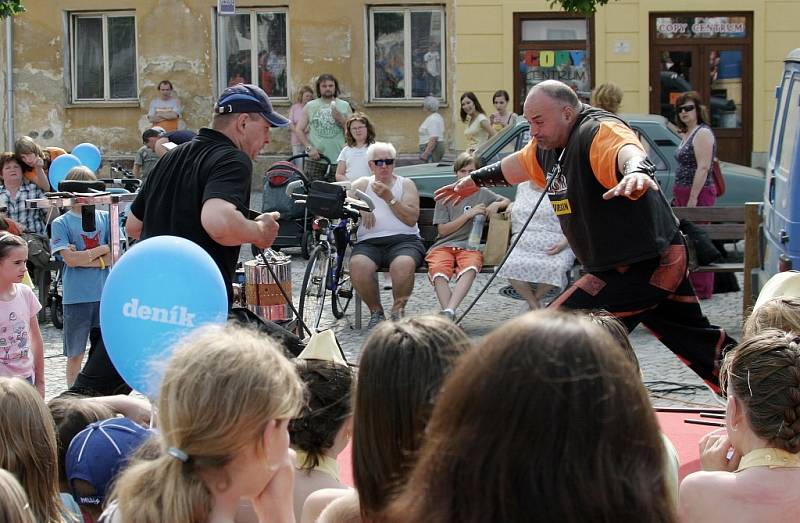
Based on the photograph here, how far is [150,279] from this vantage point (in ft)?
13.9

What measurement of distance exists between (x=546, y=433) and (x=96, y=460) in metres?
2.11

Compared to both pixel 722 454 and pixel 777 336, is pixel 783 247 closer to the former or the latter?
pixel 722 454

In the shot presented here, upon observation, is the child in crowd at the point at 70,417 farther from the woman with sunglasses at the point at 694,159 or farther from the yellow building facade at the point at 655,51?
the yellow building facade at the point at 655,51

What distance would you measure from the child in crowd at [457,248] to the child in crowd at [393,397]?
7.18 metres

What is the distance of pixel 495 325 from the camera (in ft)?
32.1

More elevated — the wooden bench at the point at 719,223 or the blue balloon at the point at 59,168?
the blue balloon at the point at 59,168

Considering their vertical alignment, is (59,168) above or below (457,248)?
above

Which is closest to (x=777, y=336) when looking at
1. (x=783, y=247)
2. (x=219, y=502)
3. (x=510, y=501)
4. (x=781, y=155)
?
(x=219, y=502)

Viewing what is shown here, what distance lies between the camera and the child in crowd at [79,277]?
761 centimetres

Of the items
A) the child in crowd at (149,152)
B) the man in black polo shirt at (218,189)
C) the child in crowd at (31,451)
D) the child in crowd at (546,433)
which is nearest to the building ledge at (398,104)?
the child in crowd at (149,152)

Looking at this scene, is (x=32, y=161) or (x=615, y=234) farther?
(x=32, y=161)

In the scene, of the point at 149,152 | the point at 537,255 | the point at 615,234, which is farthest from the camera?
the point at 149,152

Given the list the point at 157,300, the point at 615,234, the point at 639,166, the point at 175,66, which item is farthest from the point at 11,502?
the point at 175,66

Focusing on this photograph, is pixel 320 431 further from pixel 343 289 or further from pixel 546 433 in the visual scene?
pixel 343 289
